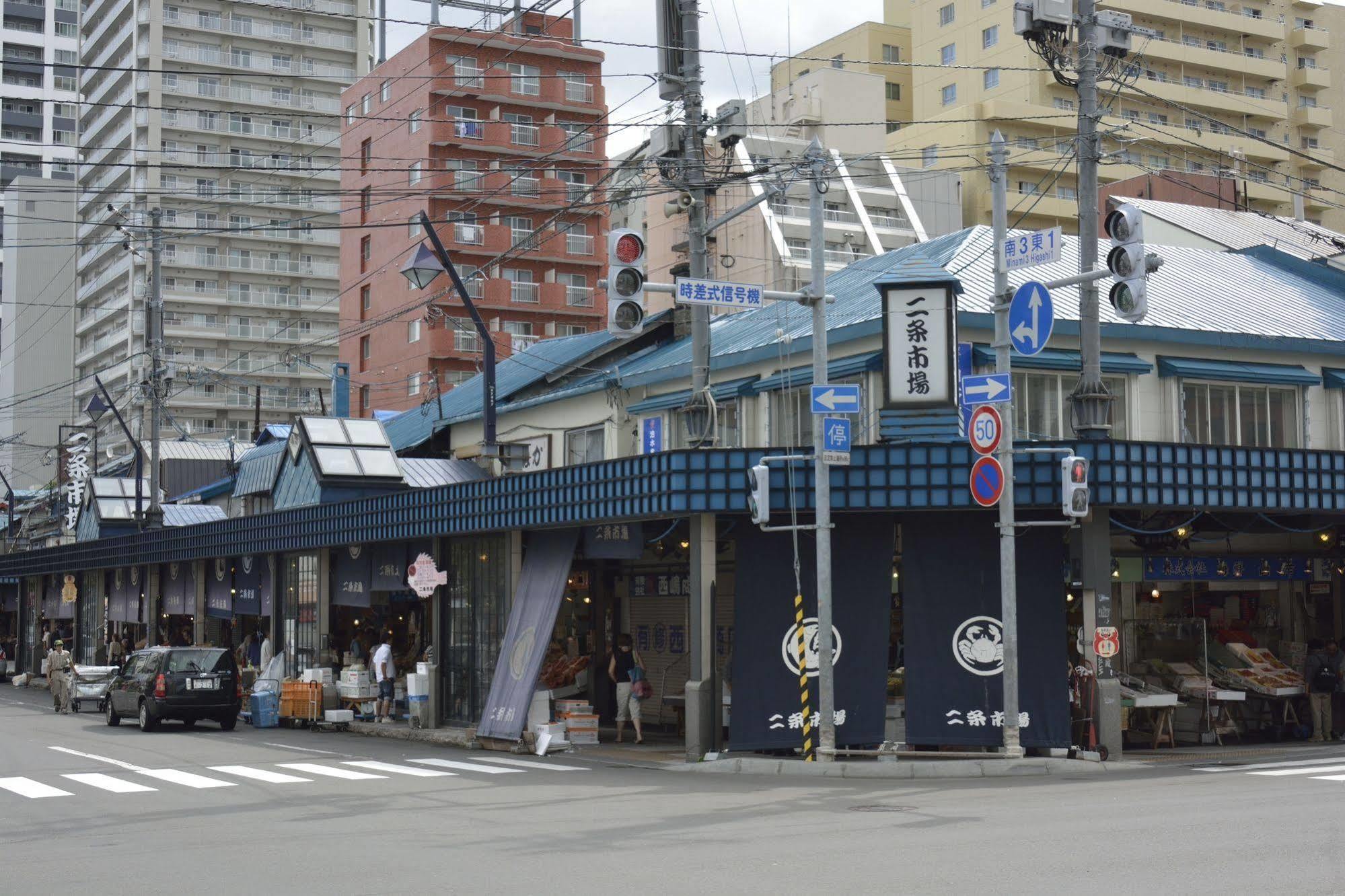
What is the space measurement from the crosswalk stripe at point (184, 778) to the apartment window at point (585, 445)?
44.1 feet

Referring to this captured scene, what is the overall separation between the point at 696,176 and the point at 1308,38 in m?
73.4

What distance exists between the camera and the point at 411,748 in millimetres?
26281

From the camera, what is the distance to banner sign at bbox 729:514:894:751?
21.7 metres

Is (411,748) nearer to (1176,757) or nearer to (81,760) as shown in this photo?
(81,760)

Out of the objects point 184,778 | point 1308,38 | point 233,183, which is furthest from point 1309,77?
point 184,778

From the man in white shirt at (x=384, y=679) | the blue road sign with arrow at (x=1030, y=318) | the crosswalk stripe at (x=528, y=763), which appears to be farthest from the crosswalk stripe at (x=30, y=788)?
the blue road sign with arrow at (x=1030, y=318)

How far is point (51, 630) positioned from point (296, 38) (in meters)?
52.8

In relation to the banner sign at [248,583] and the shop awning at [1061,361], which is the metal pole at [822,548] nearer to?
the shop awning at [1061,361]

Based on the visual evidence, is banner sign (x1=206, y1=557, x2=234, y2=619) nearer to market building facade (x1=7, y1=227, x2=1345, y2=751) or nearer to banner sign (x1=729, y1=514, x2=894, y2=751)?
market building facade (x1=7, y1=227, x2=1345, y2=751)

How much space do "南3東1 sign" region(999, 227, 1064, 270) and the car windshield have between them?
748 inches

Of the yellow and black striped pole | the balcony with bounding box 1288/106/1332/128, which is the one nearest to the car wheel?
the yellow and black striped pole

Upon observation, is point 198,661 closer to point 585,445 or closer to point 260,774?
point 585,445

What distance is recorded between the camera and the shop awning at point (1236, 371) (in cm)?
2603

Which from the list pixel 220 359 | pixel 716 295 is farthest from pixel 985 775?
pixel 220 359
